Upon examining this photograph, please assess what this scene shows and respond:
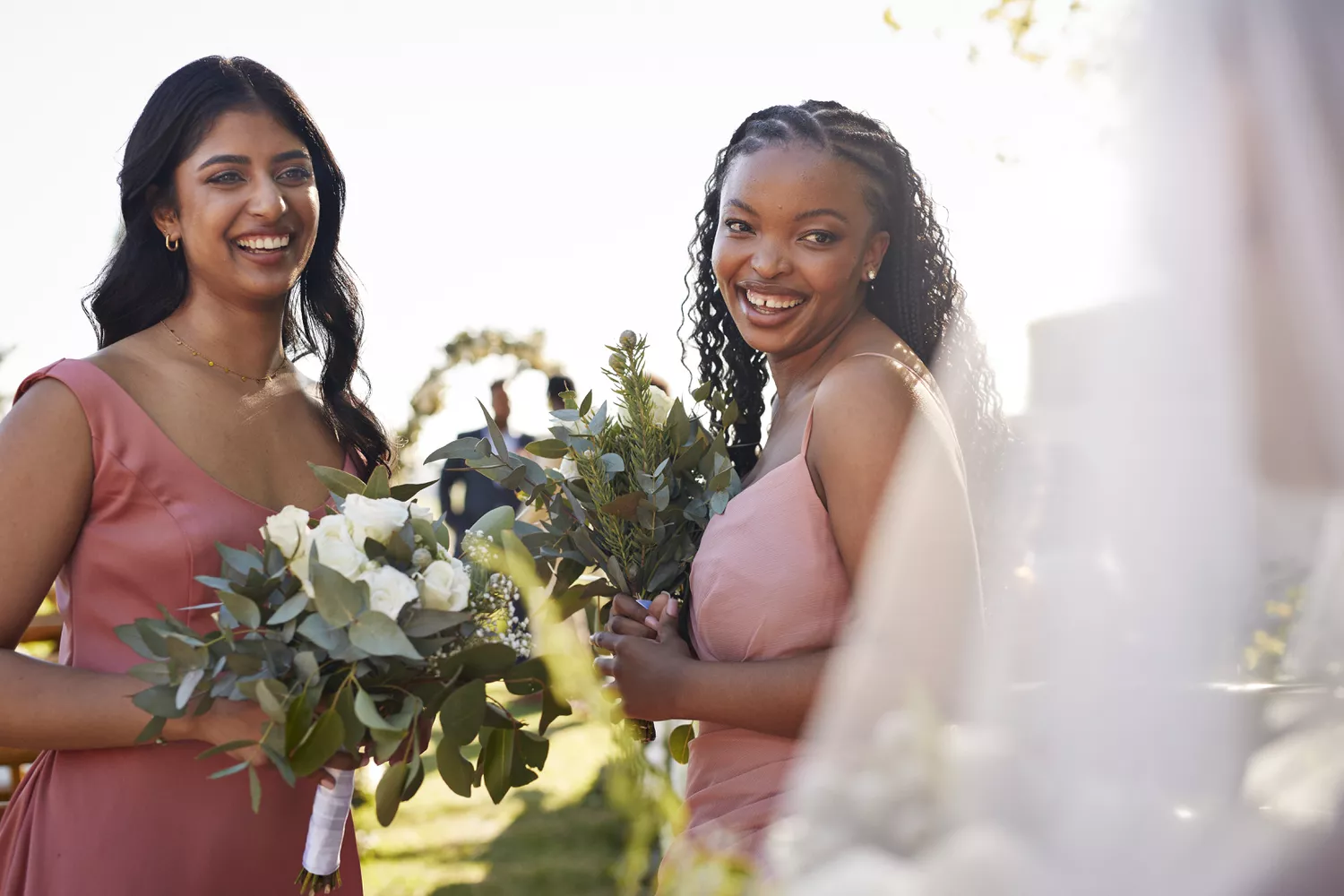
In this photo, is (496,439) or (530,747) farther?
(496,439)

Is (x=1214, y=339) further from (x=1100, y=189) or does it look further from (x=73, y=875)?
(x=73, y=875)

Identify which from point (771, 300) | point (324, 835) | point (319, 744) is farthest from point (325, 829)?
point (771, 300)

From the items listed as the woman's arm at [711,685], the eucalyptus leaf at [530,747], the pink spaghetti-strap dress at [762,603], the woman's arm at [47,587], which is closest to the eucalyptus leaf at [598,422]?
the pink spaghetti-strap dress at [762,603]

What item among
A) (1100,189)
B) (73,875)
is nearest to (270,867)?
(73,875)

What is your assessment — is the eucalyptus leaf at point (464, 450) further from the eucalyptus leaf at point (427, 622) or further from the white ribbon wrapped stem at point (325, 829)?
the white ribbon wrapped stem at point (325, 829)

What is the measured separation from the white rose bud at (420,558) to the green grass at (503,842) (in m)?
3.84

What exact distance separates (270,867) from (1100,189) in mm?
2124

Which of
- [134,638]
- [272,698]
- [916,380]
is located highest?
[916,380]

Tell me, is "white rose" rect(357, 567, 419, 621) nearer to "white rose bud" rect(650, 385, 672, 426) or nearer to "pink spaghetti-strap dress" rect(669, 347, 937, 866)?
"pink spaghetti-strap dress" rect(669, 347, 937, 866)

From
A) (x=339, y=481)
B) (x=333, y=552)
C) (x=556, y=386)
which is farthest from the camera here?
(x=556, y=386)

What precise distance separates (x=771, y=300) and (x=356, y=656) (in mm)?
1177

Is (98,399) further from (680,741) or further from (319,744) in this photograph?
(680,741)

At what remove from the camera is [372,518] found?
1965 millimetres

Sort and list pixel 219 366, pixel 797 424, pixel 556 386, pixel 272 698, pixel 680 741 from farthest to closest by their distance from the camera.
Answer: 1. pixel 556 386
2. pixel 680 741
3. pixel 219 366
4. pixel 797 424
5. pixel 272 698
